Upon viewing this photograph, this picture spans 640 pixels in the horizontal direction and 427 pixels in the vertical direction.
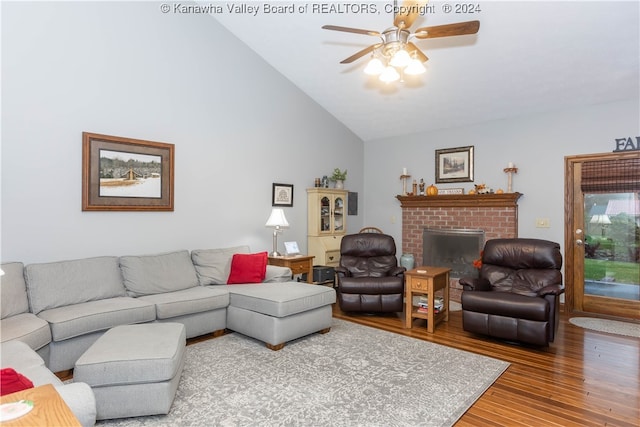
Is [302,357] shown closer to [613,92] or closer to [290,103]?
[290,103]

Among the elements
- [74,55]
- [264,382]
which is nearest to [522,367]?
[264,382]

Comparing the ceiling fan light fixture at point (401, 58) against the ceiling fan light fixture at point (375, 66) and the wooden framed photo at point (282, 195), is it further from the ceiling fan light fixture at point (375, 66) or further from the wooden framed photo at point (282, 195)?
the wooden framed photo at point (282, 195)

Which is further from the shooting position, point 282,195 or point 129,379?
point 282,195

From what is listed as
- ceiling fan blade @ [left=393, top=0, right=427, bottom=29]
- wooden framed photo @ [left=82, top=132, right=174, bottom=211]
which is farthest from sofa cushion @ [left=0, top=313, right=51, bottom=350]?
ceiling fan blade @ [left=393, top=0, right=427, bottom=29]

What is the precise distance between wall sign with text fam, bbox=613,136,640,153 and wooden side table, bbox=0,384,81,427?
18.3 feet

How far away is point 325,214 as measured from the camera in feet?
19.3

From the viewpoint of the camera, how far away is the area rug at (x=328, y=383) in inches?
90.1

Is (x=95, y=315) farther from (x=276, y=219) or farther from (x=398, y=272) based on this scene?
(x=398, y=272)

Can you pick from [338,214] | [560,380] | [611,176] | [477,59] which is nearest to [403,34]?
[477,59]

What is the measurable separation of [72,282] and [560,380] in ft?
13.1

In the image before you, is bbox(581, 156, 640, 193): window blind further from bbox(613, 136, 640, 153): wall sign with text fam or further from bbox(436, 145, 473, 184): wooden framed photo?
bbox(436, 145, 473, 184): wooden framed photo

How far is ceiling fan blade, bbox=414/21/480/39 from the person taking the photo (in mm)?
2686

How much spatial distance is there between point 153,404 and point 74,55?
126 inches

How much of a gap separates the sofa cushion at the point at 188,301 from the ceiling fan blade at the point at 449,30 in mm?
2913
